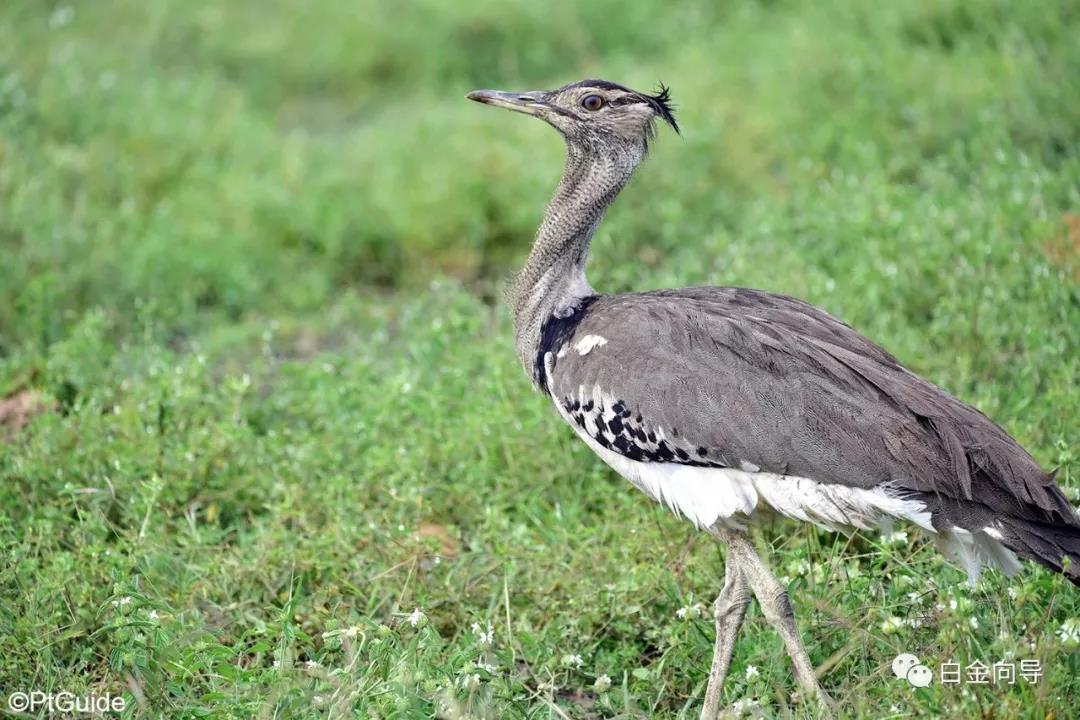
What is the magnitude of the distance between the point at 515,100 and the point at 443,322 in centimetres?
142

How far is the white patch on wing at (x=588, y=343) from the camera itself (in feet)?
11.1


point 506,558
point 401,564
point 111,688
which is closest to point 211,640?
point 111,688

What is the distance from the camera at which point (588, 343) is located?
3420 mm

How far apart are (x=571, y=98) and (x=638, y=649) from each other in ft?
4.80

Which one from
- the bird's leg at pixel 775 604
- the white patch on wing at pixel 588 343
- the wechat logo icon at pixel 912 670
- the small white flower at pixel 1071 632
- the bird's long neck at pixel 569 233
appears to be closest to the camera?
the small white flower at pixel 1071 632

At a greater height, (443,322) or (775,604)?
(775,604)

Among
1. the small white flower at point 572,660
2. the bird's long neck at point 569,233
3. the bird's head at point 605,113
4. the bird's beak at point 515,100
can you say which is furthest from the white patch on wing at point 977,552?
the bird's beak at point 515,100

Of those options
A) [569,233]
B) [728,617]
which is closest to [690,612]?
[728,617]

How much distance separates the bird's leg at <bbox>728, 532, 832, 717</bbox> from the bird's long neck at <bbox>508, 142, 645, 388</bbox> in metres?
0.79

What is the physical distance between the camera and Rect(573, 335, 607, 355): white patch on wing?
3393 mm

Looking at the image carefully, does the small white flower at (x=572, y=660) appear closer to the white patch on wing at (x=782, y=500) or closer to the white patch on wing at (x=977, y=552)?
the white patch on wing at (x=782, y=500)

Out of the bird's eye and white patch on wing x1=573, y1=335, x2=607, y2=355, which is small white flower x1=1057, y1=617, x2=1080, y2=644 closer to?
white patch on wing x1=573, y1=335, x2=607, y2=355

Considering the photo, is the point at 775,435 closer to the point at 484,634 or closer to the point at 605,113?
the point at 484,634

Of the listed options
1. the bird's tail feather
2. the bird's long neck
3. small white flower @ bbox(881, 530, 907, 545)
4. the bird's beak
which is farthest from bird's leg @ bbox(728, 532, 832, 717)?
the bird's beak
